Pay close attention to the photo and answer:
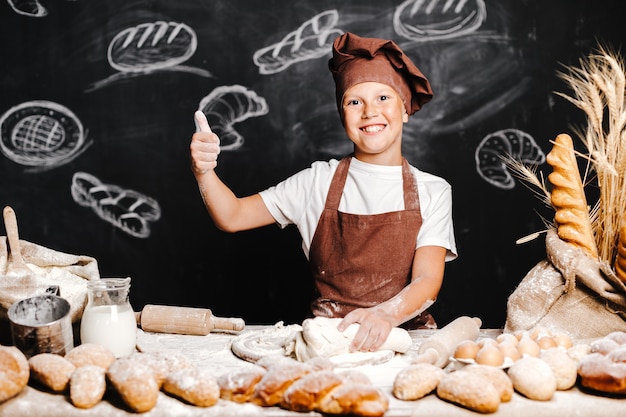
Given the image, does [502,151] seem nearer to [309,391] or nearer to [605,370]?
[605,370]

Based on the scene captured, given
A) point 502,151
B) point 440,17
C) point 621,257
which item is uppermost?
point 440,17

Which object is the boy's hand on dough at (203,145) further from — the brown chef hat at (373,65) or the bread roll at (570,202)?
the bread roll at (570,202)

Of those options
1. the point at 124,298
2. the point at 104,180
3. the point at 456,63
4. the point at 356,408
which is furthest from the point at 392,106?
the point at 104,180

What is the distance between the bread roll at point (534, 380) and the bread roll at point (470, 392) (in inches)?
3.1

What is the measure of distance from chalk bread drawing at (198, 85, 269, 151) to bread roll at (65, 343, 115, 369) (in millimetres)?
1792

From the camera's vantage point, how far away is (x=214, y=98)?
2961 millimetres

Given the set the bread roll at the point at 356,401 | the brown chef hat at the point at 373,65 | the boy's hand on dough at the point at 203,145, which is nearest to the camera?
the bread roll at the point at 356,401

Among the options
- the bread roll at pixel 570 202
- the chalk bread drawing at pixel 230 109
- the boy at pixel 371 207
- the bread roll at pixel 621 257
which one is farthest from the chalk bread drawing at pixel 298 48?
the bread roll at pixel 621 257

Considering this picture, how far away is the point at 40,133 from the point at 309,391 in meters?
2.37

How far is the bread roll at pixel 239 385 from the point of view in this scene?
1155 millimetres

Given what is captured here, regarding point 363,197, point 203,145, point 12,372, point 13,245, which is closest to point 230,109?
point 363,197

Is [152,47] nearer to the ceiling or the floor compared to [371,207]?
nearer to the ceiling

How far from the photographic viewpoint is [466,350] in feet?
4.27

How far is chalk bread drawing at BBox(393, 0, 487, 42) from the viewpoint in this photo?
115 inches
